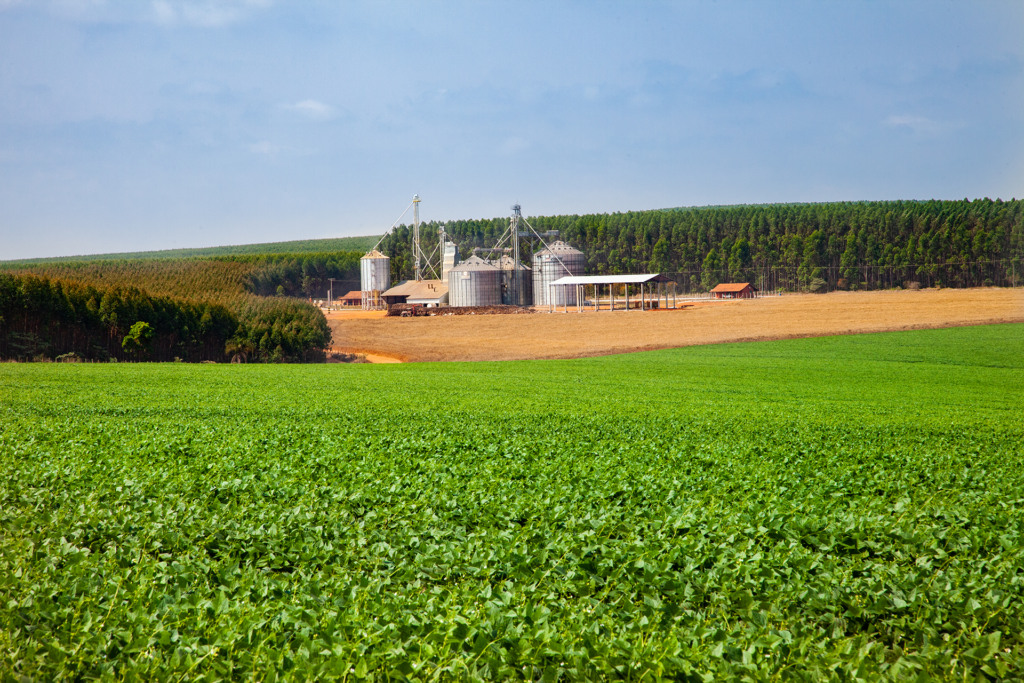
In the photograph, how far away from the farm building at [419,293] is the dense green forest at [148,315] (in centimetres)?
1555

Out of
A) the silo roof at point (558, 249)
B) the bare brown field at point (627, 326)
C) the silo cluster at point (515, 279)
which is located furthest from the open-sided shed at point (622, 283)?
the silo roof at point (558, 249)

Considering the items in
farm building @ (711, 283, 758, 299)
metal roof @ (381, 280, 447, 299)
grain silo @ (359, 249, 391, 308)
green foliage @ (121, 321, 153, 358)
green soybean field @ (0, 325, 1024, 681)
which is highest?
grain silo @ (359, 249, 391, 308)

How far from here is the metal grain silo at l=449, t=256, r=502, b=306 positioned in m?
59.4

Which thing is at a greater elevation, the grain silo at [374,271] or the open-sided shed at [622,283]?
the grain silo at [374,271]

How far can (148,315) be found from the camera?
34.4 metres

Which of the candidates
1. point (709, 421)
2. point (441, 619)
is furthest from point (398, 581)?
point (709, 421)

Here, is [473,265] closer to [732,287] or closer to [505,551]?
[732,287]

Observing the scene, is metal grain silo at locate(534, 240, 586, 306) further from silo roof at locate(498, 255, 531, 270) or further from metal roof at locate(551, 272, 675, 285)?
metal roof at locate(551, 272, 675, 285)

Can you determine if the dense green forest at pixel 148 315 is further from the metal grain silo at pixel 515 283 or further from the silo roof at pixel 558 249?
the silo roof at pixel 558 249

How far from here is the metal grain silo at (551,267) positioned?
201ft

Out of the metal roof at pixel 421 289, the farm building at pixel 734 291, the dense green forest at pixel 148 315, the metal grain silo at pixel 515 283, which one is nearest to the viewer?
the dense green forest at pixel 148 315

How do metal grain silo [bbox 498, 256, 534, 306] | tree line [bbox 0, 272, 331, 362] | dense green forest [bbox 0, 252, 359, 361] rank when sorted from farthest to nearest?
metal grain silo [bbox 498, 256, 534, 306] → dense green forest [bbox 0, 252, 359, 361] → tree line [bbox 0, 272, 331, 362]

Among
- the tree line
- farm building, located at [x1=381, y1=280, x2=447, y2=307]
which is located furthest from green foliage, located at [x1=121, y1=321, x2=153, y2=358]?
farm building, located at [x1=381, y1=280, x2=447, y2=307]

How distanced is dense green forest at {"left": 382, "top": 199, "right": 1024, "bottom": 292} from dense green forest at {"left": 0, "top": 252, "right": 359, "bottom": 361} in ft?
86.0
